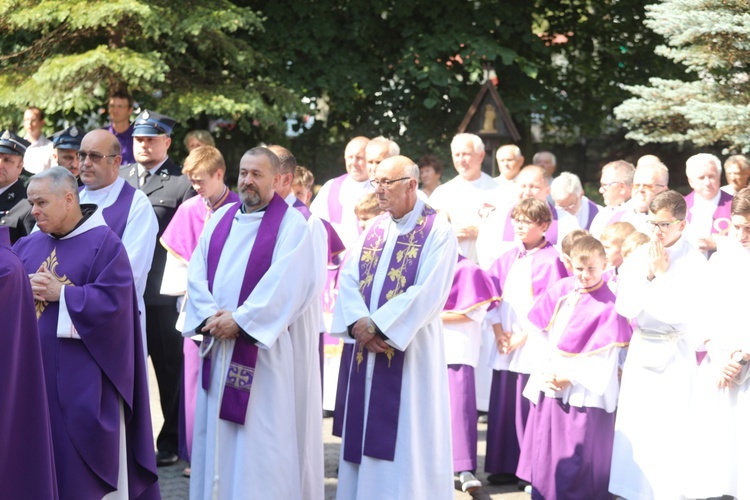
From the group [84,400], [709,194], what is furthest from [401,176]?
[709,194]

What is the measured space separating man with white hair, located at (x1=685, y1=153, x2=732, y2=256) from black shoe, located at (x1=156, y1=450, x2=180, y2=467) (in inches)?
176

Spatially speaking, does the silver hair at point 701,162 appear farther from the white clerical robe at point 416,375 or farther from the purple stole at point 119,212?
the purple stole at point 119,212

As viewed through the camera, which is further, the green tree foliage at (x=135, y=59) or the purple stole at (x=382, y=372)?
the green tree foliage at (x=135, y=59)

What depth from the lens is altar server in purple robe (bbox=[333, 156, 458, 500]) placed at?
20.4 feet

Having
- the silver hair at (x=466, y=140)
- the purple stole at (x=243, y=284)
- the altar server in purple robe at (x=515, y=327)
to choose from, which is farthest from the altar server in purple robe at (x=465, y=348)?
the silver hair at (x=466, y=140)

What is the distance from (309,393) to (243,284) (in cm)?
79

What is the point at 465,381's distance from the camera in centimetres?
755

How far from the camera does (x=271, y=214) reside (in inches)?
→ 253

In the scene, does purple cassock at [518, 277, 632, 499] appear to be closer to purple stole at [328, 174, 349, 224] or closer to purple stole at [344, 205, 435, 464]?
purple stole at [344, 205, 435, 464]

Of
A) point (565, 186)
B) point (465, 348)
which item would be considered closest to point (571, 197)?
point (565, 186)

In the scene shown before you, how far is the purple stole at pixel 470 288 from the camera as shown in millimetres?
7406

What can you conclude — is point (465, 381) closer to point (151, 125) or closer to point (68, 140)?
point (151, 125)

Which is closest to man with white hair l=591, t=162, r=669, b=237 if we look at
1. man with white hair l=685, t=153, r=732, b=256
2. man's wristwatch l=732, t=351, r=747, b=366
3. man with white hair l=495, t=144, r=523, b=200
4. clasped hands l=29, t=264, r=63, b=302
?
man with white hair l=685, t=153, r=732, b=256

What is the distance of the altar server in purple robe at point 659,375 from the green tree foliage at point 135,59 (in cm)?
613
